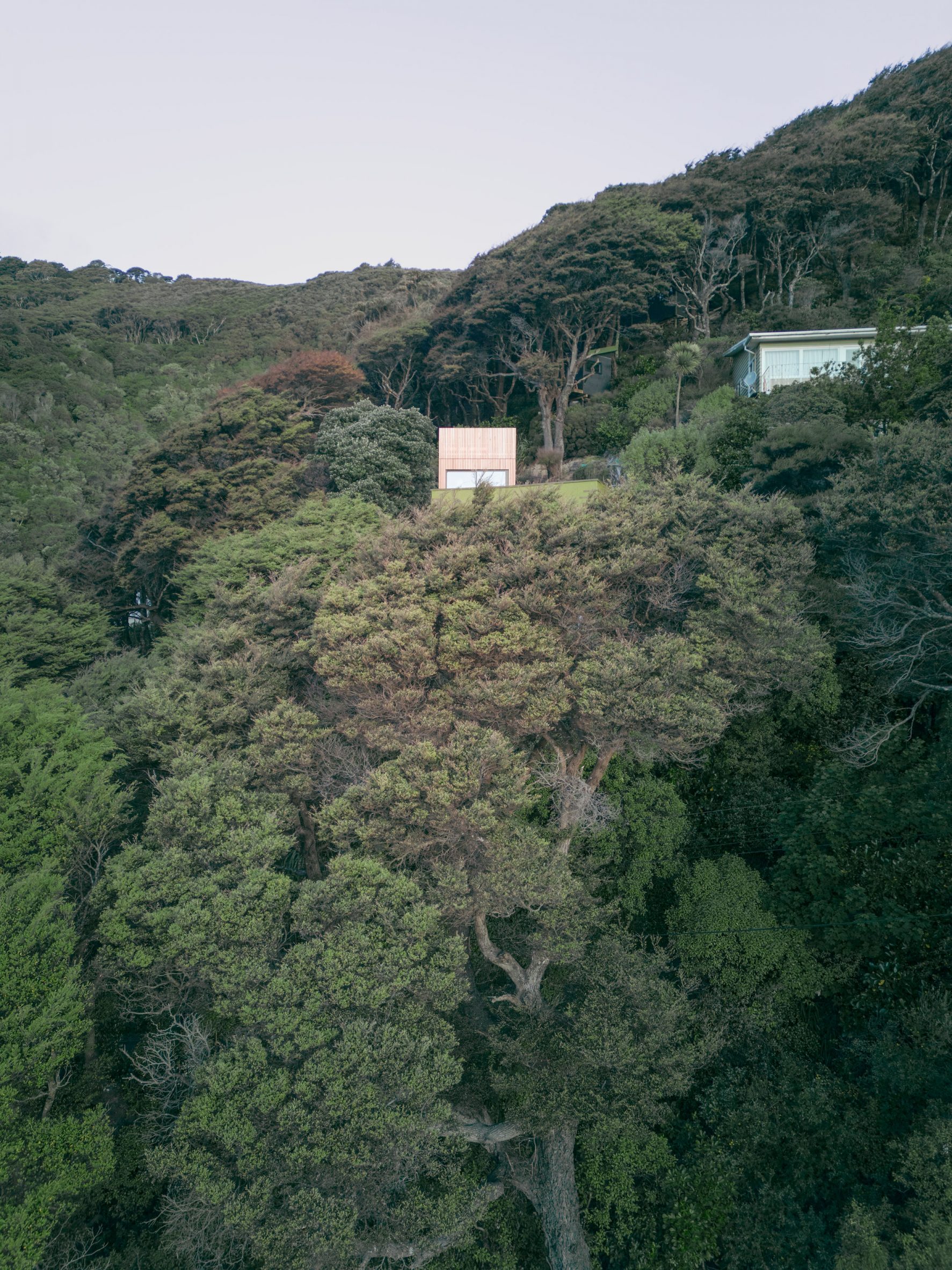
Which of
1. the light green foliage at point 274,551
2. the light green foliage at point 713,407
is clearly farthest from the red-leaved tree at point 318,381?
the light green foliage at point 713,407

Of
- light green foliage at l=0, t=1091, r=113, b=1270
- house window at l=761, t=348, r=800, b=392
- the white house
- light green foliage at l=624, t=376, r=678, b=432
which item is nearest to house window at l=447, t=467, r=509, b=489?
light green foliage at l=624, t=376, r=678, b=432

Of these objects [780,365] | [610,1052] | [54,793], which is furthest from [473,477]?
[610,1052]

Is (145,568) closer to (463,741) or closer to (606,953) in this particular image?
(463,741)

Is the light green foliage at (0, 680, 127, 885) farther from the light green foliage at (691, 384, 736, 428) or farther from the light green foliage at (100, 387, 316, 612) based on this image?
the light green foliage at (691, 384, 736, 428)

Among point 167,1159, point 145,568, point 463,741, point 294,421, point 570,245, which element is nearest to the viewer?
point 167,1159

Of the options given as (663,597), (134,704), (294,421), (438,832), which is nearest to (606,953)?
(438,832)

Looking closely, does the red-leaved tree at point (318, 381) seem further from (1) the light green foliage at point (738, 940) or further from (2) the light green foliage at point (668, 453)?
(1) the light green foliage at point (738, 940)
